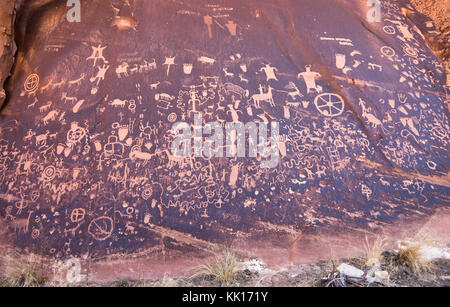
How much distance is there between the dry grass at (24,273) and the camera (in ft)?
10.1

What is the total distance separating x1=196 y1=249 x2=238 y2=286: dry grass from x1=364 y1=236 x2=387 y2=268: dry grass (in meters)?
1.09

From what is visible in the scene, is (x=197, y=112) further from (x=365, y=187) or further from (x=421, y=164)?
(x=421, y=164)

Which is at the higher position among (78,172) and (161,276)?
(78,172)

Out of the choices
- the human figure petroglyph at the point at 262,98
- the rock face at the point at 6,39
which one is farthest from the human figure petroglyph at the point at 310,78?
the rock face at the point at 6,39

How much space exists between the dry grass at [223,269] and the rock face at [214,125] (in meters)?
0.19

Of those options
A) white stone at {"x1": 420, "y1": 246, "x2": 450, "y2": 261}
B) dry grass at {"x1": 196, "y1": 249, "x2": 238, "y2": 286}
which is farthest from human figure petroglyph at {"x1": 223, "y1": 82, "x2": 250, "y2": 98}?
white stone at {"x1": 420, "y1": 246, "x2": 450, "y2": 261}

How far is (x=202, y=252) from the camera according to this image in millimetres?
3391

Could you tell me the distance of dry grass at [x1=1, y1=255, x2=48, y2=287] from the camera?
3.08 m

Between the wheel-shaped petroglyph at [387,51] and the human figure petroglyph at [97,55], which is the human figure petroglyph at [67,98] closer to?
the human figure petroglyph at [97,55]

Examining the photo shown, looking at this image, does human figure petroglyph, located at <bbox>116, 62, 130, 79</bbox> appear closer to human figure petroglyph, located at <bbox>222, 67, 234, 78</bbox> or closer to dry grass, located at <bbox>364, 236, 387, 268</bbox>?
human figure petroglyph, located at <bbox>222, 67, 234, 78</bbox>

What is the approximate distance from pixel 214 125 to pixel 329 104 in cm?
131
